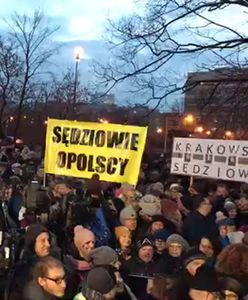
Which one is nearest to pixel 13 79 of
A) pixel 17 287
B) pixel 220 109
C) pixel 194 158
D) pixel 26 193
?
pixel 220 109

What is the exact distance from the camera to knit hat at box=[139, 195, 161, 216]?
348 inches

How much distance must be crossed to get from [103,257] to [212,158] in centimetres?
607

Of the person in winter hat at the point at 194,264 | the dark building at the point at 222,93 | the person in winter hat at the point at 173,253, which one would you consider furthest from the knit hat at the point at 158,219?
the dark building at the point at 222,93

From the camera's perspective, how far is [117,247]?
7297 mm

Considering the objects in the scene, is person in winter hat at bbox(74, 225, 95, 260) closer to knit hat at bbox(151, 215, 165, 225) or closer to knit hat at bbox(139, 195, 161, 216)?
knit hat at bbox(151, 215, 165, 225)

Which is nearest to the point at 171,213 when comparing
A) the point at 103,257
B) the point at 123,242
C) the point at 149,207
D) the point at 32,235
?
the point at 149,207

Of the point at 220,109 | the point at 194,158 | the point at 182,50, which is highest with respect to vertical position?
the point at 182,50

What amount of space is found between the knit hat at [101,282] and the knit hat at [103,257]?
1.88 feet

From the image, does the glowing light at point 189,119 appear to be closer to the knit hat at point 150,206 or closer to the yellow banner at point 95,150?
the yellow banner at point 95,150

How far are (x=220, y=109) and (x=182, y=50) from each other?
1968 mm

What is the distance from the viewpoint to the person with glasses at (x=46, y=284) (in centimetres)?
496

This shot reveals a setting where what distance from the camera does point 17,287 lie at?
17.1 feet

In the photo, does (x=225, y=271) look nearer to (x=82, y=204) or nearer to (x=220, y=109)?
(x=82, y=204)

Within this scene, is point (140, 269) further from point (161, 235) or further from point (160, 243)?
point (161, 235)
